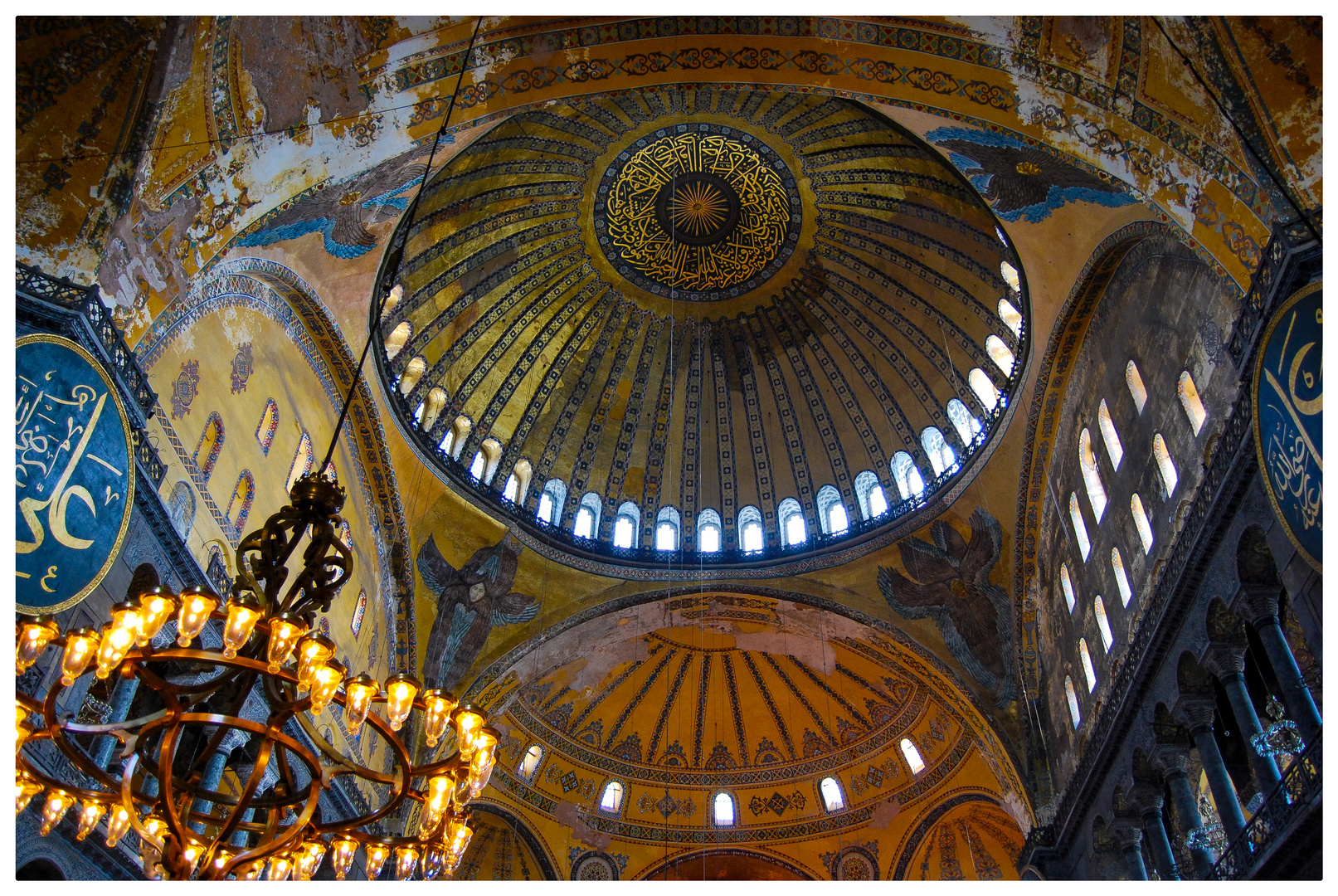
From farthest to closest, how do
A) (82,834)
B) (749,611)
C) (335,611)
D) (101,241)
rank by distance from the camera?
(749,611) < (335,611) < (101,241) < (82,834)

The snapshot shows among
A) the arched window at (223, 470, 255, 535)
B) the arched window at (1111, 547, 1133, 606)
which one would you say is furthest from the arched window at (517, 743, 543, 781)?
the arched window at (1111, 547, 1133, 606)

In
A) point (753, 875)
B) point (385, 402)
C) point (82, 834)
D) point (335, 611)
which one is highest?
point (385, 402)

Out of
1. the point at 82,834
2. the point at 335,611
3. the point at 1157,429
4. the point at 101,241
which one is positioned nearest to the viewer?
the point at 82,834

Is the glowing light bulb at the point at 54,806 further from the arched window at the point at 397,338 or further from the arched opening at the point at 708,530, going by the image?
A: the arched opening at the point at 708,530

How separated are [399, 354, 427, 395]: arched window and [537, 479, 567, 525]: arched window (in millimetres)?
2748

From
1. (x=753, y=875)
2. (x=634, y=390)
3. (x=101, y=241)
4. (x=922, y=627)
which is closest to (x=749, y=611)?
(x=922, y=627)

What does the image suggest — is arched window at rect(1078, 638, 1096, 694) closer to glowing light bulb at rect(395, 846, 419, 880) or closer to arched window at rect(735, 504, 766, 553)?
arched window at rect(735, 504, 766, 553)

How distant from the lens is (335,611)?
11.3 metres

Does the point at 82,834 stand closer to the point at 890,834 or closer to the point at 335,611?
the point at 335,611

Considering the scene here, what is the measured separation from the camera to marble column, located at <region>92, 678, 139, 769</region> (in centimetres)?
745

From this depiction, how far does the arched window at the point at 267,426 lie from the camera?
10.1 metres

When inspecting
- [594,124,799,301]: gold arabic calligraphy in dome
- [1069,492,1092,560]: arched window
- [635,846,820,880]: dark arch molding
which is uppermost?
[594,124,799,301]: gold arabic calligraphy in dome

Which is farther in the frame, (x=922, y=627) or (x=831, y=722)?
(x=831, y=722)

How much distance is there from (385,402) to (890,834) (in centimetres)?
1028
